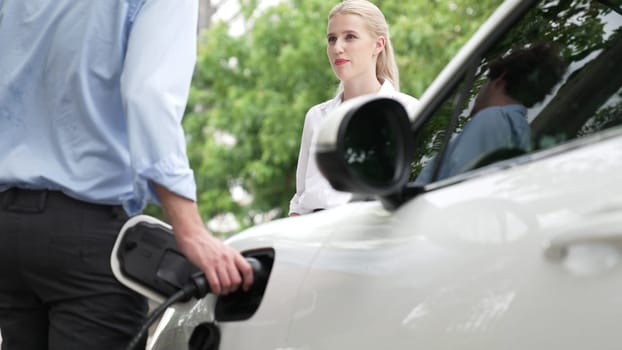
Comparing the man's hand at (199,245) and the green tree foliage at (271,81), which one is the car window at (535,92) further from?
the green tree foliage at (271,81)

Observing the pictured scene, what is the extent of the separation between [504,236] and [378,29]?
8.90 feet

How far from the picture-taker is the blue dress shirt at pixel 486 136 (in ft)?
6.94

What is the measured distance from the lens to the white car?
5.76ft

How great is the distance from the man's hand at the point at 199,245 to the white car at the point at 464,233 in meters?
0.09

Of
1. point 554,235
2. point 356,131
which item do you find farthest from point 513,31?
point 554,235

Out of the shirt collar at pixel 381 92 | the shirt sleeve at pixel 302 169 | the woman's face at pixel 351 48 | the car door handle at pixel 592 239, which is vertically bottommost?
the shirt sleeve at pixel 302 169

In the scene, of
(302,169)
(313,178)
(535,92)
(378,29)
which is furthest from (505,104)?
(378,29)

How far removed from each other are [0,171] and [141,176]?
0.35m

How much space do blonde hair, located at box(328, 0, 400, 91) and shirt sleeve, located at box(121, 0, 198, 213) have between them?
2.06 meters

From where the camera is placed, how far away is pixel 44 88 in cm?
253

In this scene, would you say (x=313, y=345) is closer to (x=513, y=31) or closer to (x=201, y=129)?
A: (x=513, y=31)

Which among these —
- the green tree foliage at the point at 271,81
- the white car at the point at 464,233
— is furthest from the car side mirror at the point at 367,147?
the green tree foliage at the point at 271,81

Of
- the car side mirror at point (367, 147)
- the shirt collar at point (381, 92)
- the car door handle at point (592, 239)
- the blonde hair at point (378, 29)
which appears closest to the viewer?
the car door handle at point (592, 239)

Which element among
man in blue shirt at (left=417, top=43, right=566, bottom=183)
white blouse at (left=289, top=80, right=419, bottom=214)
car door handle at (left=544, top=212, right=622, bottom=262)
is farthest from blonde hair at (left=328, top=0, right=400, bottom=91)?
car door handle at (left=544, top=212, right=622, bottom=262)
